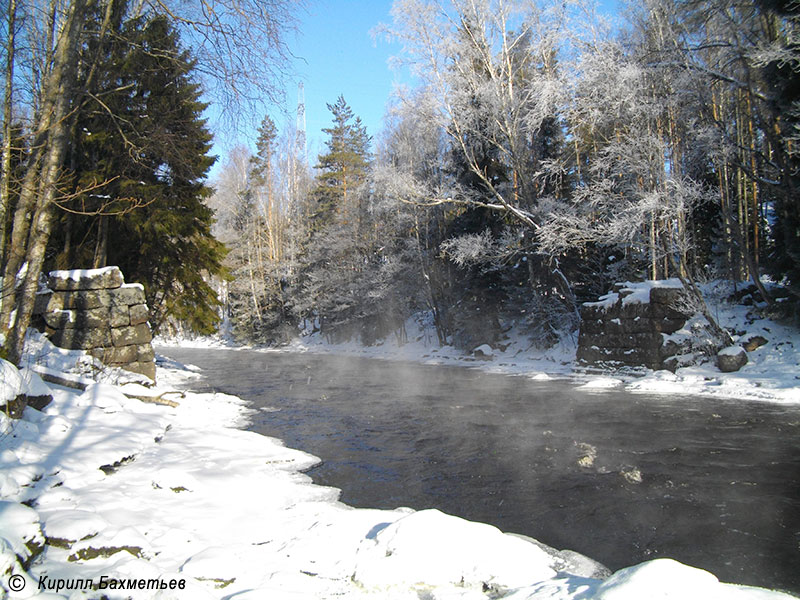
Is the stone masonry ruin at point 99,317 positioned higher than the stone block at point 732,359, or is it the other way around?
the stone masonry ruin at point 99,317

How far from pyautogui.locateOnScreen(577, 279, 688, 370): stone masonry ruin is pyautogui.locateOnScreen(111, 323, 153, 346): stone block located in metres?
12.5

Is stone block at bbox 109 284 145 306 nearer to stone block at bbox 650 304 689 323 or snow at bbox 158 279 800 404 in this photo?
snow at bbox 158 279 800 404

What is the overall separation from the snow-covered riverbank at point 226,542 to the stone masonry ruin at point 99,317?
13.3 feet

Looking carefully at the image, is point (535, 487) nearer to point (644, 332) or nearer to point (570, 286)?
point (644, 332)

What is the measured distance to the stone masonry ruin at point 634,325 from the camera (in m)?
13.3

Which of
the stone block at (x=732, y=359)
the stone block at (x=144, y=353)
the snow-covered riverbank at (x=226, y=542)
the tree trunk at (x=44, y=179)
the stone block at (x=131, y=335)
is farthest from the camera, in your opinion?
the stone block at (x=732, y=359)

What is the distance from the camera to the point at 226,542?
3.69 metres

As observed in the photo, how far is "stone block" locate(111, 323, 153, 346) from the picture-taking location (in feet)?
30.9

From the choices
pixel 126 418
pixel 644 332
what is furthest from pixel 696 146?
pixel 126 418

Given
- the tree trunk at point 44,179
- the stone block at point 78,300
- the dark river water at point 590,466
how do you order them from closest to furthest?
the dark river water at point 590,466 → the tree trunk at point 44,179 → the stone block at point 78,300

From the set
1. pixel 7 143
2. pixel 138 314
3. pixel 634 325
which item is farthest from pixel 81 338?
pixel 634 325

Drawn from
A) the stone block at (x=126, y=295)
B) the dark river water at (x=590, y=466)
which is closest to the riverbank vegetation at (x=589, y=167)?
the dark river water at (x=590, y=466)

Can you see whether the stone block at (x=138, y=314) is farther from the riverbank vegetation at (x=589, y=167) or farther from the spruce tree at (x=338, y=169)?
the spruce tree at (x=338, y=169)

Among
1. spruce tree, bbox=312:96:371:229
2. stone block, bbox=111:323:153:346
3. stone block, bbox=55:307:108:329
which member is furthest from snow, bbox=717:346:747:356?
spruce tree, bbox=312:96:371:229
